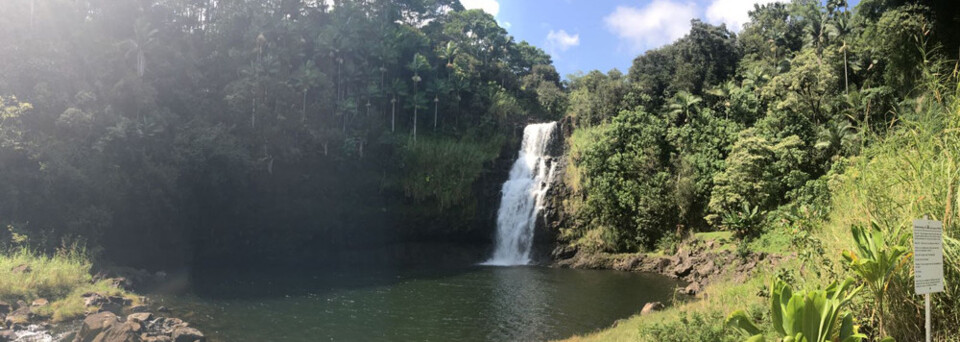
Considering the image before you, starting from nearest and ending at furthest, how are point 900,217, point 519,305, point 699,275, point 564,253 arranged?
point 900,217
point 519,305
point 699,275
point 564,253

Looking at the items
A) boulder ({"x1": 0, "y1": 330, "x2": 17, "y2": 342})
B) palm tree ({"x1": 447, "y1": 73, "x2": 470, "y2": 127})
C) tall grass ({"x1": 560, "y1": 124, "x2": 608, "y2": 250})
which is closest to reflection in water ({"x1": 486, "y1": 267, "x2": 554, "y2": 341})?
tall grass ({"x1": 560, "y1": 124, "x2": 608, "y2": 250})

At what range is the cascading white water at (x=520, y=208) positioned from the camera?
35000 mm

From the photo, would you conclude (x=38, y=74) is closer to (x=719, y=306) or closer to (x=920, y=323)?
(x=719, y=306)

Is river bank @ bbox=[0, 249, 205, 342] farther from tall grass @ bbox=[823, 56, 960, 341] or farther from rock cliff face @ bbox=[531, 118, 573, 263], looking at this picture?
rock cliff face @ bbox=[531, 118, 573, 263]

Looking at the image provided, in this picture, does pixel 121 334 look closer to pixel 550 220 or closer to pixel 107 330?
pixel 107 330

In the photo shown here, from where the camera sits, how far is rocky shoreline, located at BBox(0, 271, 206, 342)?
40.8ft

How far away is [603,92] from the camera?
42344mm

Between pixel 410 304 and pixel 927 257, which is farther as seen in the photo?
pixel 410 304

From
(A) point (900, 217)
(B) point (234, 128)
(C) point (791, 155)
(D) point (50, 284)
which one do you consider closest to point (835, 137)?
(C) point (791, 155)

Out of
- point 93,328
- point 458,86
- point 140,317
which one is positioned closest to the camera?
point 93,328

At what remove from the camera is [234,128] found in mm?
31547

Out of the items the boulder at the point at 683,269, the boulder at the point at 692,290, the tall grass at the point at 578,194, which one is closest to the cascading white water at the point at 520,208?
the tall grass at the point at 578,194

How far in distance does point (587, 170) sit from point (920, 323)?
Result: 95.7ft

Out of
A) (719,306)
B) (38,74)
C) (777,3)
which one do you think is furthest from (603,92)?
(38,74)
